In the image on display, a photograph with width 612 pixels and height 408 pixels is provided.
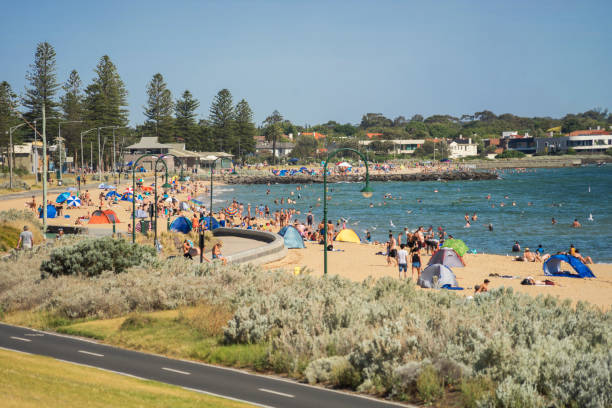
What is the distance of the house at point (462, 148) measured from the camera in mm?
187625

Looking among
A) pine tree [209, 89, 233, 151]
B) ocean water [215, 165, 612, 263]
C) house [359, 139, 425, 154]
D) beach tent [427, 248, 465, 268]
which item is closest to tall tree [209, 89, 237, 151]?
pine tree [209, 89, 233, 151]

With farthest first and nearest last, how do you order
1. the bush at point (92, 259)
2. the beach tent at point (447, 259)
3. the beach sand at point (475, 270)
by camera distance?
1. the beach tent at point (447, 259)
2. the beach sand at point (475, 270)
3. the bush at point (92, 259)

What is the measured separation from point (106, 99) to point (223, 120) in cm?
2962

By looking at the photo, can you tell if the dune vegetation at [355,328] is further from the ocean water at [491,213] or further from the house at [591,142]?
the house at [591,142]

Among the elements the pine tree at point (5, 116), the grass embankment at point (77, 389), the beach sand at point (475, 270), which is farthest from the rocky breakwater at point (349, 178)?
the grass embankment at point (77, 389)

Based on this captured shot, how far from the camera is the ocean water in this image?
42.4 m

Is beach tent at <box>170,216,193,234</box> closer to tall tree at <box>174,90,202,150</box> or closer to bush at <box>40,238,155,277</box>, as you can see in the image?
bush at <box>40,238,155,277</box>

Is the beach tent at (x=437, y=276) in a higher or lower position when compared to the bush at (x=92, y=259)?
lower

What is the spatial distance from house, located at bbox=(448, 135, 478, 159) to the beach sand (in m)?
157

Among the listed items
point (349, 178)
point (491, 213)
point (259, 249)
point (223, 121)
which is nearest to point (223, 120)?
point (223, 121)

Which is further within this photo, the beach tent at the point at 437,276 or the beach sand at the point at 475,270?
the beach sand at the point at 475,270

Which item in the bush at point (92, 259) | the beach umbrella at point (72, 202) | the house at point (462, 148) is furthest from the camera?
the house at point (462, 148)

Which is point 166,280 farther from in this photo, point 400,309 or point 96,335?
point 400,309

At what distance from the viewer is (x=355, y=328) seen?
11961mm
